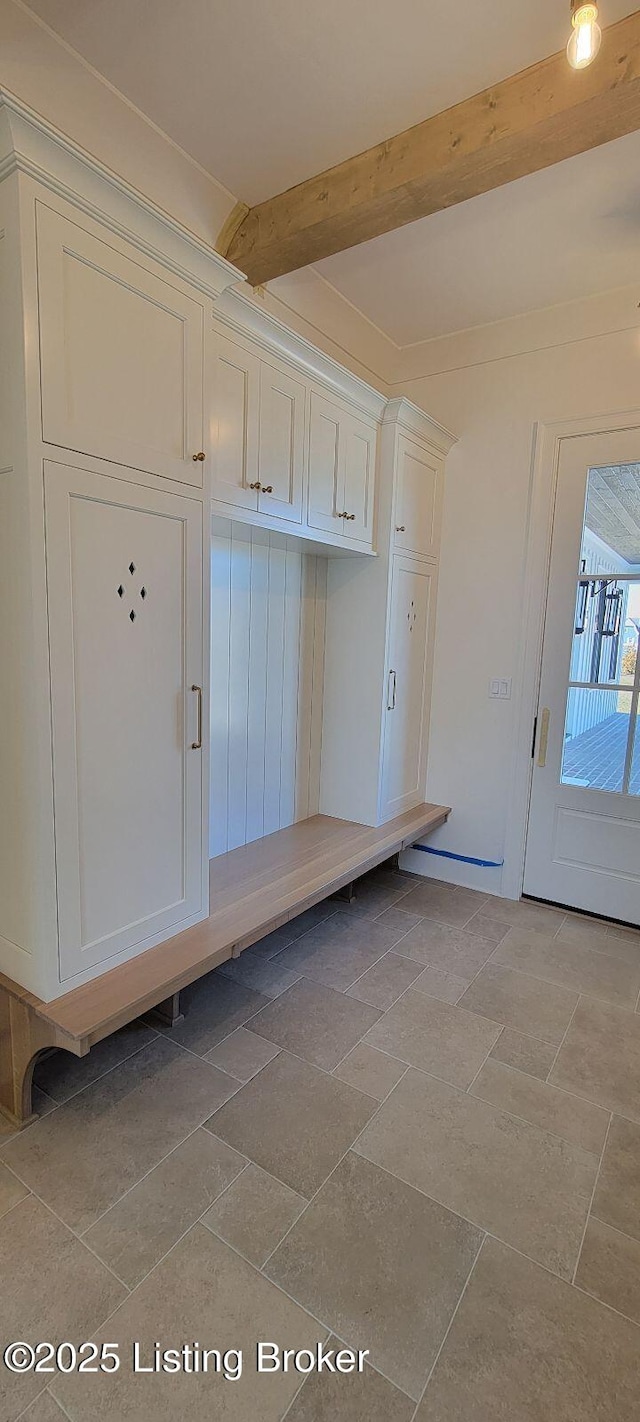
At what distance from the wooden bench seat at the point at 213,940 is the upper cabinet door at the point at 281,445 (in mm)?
1395

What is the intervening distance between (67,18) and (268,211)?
0.75 meters

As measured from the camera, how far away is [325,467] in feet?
8.19

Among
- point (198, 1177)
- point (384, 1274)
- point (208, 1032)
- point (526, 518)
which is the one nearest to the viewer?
point (384, 1274)

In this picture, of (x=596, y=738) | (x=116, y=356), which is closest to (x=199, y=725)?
(x=116, y=356)

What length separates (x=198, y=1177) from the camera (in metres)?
1.50

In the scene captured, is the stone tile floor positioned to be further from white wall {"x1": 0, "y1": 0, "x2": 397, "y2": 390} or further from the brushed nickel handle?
white wall {"x1": 0, "y1": 0, "x2": 397, "y2": 390}

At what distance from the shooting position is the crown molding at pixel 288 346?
6.38 ft

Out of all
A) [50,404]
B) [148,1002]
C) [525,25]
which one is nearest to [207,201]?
[525,25]

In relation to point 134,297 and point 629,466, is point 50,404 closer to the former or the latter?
point 134,297

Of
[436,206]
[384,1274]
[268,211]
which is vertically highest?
[268,211]

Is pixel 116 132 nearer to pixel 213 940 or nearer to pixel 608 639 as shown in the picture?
pixel 213 940

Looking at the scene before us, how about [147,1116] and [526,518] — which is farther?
[526,518]

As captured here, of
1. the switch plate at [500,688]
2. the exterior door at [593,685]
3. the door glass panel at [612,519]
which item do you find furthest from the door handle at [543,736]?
the door glass panel at [612,519]

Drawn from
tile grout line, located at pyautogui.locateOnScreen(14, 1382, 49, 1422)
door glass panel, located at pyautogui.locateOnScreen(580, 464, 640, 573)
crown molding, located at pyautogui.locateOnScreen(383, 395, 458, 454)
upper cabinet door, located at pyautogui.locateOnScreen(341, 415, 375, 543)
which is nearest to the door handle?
door glass panel, located at pyautogui.locateOnScreen(580, 464, 640, 573)
